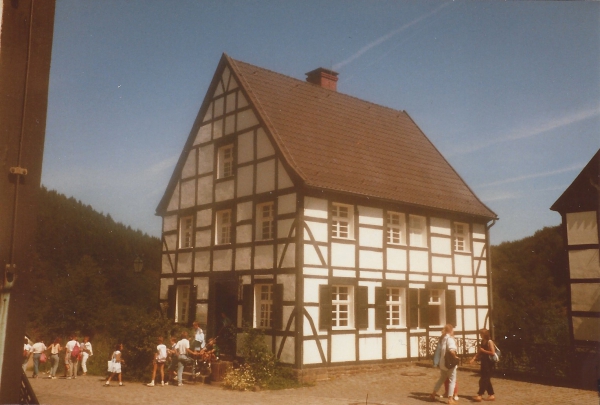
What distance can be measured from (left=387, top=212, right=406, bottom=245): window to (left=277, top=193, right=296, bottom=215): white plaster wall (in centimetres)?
377

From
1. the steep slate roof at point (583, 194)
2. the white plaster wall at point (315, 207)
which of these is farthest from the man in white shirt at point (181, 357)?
the steep slate roof at point (583, 194)

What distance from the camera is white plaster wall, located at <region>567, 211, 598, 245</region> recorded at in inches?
559

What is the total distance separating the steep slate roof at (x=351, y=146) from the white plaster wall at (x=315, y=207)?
513mm

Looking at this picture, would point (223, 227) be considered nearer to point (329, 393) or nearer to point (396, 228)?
point (396, 228)

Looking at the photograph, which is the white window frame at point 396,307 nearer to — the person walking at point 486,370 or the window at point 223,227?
the window at point 223,227

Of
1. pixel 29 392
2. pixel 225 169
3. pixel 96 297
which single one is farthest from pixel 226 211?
pixel 29 392

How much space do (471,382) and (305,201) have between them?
21.4 feet

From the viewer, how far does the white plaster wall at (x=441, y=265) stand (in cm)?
1903

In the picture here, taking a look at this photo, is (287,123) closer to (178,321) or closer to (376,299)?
(376,299)

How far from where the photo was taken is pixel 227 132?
18938 millimetres

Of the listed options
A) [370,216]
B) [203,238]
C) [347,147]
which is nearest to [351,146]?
[347,147]

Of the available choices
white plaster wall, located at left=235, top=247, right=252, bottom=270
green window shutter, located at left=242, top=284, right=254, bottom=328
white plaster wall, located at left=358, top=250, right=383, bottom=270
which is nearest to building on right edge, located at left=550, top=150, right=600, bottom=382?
white plaster wall, located at left=358, top=250, right=383, bottom=270

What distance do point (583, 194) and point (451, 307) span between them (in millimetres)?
6431

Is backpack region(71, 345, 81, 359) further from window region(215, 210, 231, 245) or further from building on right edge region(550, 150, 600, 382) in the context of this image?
building on right edge region(550, 150, 600, 382)
